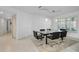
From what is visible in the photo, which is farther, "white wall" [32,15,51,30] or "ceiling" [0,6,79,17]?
"ceiling" [0,6,79,17]

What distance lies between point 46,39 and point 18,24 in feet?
6.77

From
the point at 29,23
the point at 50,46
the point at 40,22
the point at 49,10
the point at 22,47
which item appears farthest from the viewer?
the point at 49,10

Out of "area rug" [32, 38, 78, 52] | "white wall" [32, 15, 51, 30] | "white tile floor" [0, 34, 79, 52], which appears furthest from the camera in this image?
"white wall" [32, 15, 51, 30]

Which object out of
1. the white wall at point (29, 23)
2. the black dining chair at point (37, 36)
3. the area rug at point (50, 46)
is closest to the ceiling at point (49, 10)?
the white wall at point (29, 23)

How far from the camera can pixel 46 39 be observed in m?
4.76

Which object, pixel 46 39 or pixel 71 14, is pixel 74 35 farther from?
pixel 46 39

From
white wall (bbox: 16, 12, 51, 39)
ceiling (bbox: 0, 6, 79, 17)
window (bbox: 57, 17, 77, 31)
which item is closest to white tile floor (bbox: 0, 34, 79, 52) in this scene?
white wall (bbox: 16, 12, 51, 39)

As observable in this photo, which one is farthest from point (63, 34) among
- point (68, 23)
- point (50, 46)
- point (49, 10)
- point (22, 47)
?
point (22, 47)

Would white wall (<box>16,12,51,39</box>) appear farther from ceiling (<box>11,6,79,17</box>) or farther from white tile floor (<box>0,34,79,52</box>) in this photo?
white tile floor (<box>0,34,79,52</box>)

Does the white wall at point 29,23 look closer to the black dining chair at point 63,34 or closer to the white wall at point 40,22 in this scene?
the white wall at point 40,22

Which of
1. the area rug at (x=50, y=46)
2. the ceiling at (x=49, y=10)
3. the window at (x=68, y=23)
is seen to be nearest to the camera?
the area rug at (x=50, y=46)

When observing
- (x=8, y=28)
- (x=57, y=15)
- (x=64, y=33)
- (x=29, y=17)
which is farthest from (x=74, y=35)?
(x=8, y=28)

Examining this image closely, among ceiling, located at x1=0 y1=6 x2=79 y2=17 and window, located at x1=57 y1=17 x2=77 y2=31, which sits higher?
ceiling, located at x1=0 y1=6 x2=79 y2=17

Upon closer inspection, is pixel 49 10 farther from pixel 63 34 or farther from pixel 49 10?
pixel 63 34
